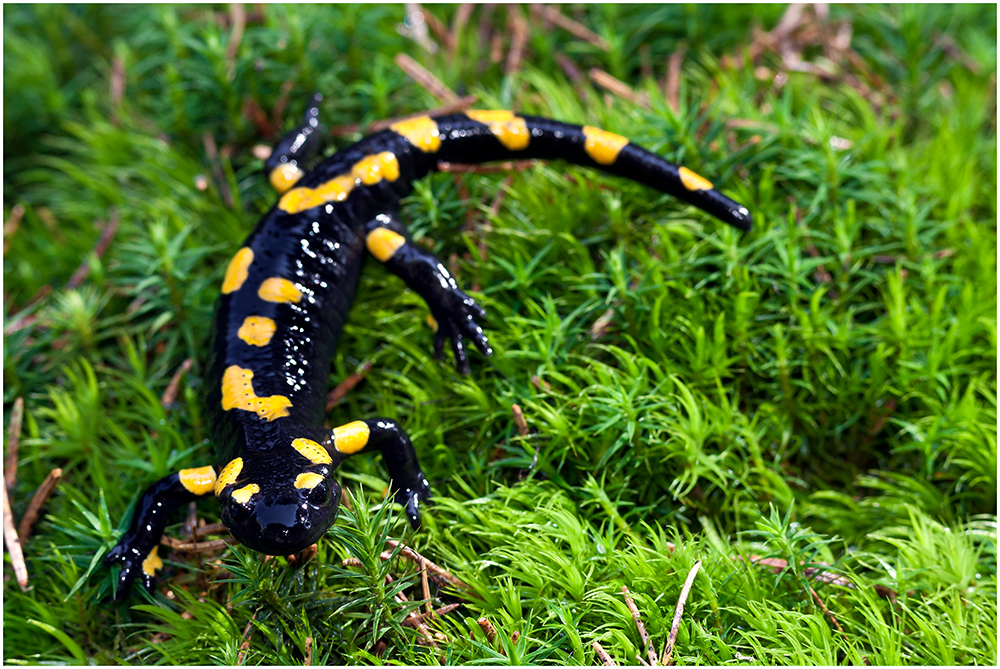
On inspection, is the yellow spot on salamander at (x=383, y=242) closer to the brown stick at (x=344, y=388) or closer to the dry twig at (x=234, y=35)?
the brown stick at (x=344, y=388)

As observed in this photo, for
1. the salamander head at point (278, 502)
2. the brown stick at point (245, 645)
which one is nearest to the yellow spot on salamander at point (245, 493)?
the salamander head at point (278, 502)

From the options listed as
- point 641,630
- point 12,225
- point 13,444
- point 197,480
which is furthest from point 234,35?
point 641,630

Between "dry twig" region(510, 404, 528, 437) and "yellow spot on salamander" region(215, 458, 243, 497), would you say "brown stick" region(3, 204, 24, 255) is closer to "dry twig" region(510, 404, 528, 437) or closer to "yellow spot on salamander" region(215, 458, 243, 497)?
"yellow spot on salamander" region(215, 458, 243, 497)

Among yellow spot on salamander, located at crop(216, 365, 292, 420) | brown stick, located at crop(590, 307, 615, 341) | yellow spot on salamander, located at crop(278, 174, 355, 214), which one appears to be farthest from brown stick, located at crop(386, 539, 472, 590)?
yellow spot on salamander, located at crop(278, 174, 355, 214)

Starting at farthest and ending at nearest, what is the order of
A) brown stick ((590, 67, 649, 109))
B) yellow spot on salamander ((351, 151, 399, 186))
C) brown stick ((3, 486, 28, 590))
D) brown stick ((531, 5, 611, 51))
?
brown stick ((531, 5, 611, 51)) → brown stick ((590, 67, 649, 109)) → yellow spot on salamander ((351, 151, 399, 186)) → brown stick ((3, 486, 28, 590))

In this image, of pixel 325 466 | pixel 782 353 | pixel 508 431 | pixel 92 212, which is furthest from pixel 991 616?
pixel 92 212

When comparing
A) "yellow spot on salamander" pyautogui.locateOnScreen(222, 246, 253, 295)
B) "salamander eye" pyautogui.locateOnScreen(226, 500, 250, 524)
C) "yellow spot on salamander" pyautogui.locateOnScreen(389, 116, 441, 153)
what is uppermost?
"yellow spot on salamander" pyautogui.locateOnScreen(389, 116, 441, 153)

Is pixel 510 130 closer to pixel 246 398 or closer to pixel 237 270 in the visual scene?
pixel 237 270

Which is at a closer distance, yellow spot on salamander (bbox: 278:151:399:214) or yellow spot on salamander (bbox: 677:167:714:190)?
yellow spot on salamander (bbox: 677:167:714:190)

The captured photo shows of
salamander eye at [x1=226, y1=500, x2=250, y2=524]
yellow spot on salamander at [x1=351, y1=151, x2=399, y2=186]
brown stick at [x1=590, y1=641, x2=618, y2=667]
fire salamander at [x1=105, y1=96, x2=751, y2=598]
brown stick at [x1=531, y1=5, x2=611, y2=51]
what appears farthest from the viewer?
brown stick at [x1=531, y1=5, x2=611, y2=51]
